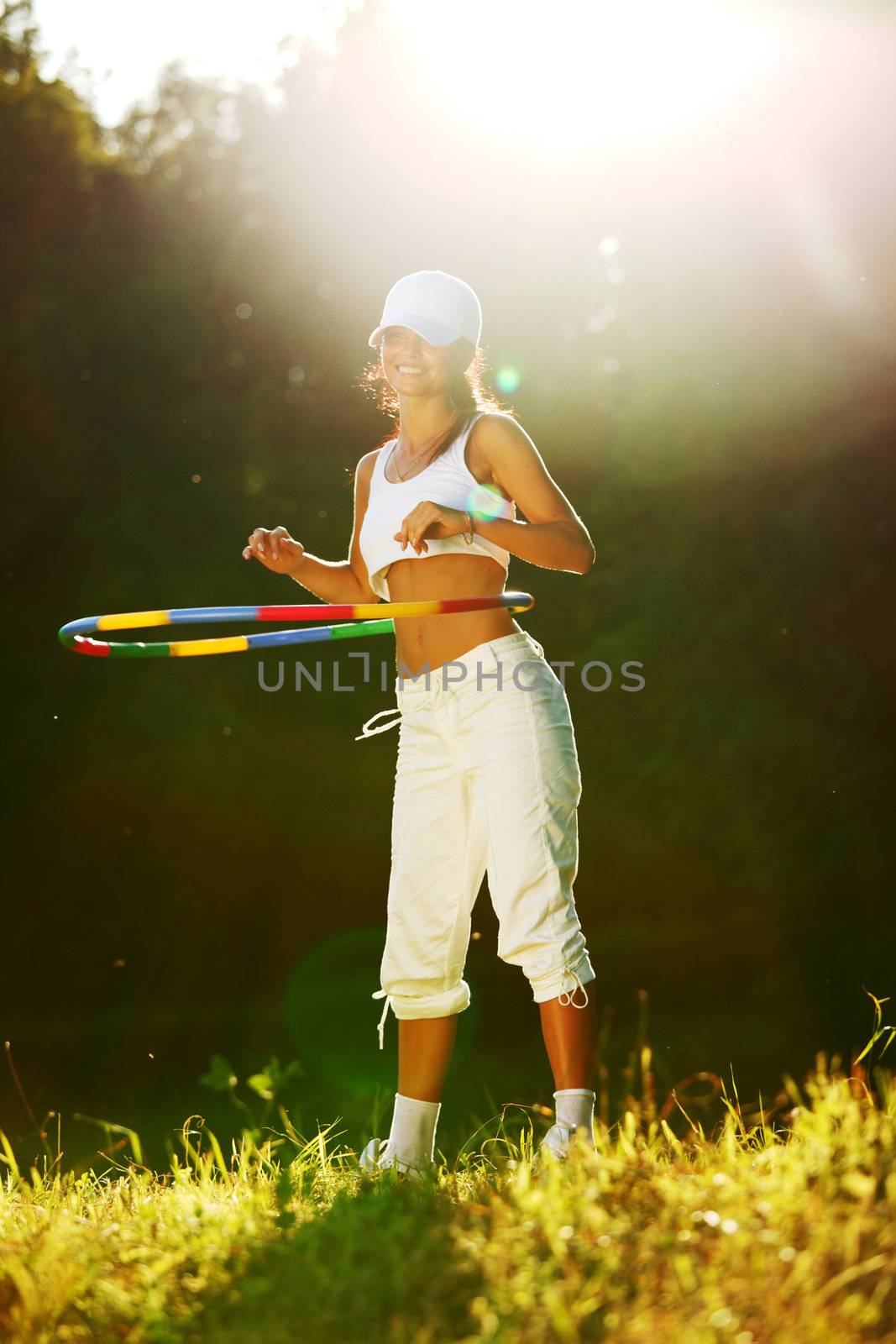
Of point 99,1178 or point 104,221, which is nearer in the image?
point 99,1178

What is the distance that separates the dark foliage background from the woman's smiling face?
7.25 meters

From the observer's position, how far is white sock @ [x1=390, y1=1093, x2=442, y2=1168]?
3621 mm

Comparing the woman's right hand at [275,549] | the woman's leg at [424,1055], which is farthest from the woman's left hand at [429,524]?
the woman's leg at [424,1055]

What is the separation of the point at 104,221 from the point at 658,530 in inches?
253

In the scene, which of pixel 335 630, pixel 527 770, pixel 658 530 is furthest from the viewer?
pixel 658 530

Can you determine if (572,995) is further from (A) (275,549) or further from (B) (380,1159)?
(A) (275,549)

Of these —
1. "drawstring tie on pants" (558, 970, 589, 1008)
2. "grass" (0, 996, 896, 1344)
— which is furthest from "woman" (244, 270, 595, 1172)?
"grass" (0, 996, 896, 1344)

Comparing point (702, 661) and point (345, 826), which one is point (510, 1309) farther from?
point (345, 826)

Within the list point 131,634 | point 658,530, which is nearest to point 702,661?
point 658,530

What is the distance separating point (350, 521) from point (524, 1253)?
1113 centimetres

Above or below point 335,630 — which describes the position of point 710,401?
above

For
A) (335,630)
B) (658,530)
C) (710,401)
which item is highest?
(710,401)

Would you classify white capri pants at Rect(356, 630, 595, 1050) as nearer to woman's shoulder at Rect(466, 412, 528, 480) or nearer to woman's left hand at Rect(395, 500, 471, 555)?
woman's left hand at Rect(395, 500, 471, 555)

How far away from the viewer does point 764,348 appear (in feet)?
39.4
